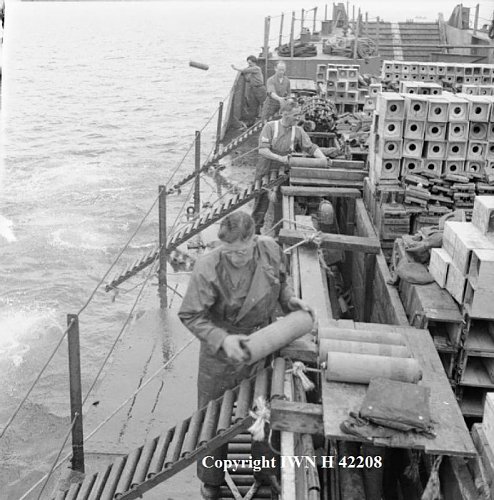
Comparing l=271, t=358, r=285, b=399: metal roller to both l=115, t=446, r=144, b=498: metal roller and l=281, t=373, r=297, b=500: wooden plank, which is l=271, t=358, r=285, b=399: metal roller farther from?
l=115, t=446, r=144, b=498: metal roller

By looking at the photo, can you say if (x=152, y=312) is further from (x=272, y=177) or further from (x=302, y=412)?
(x=302, y=412)

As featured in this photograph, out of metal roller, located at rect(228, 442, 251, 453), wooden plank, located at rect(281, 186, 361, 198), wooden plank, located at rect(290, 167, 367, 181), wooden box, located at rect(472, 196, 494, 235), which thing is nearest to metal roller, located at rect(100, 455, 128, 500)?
metal roller, located at rect(228, 442, 251, 453)

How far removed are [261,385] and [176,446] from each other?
83cm

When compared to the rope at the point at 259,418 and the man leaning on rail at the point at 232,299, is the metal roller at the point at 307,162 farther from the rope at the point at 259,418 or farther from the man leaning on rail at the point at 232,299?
the rope at the point at 259,418

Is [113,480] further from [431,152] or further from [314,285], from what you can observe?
[431,152]

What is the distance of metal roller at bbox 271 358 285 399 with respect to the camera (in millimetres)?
5051

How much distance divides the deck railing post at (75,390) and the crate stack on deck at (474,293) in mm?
3739

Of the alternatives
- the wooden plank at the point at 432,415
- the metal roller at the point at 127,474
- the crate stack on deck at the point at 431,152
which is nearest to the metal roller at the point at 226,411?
the wooden plank at the point at 432,415

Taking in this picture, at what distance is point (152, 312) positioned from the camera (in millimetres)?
10641

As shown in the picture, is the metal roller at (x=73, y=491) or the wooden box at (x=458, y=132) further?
the wooden box at (x=458, y=132)

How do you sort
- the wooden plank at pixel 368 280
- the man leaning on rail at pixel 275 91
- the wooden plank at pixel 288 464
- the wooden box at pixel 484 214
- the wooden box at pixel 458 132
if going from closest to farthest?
the wooden plank at pixel 288 464
the wooden box at pixel 484 214
the wooden plank at pixel 368 280
the wooden box at pixel 458 132
the man leaning on rail at pixel 275 91

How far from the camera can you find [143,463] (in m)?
5.53

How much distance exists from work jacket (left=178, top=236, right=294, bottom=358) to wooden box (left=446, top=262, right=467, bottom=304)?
219 cm

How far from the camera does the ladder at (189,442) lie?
5.15m
